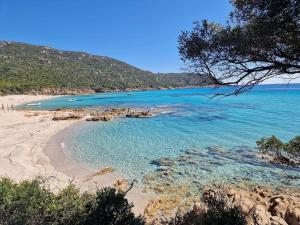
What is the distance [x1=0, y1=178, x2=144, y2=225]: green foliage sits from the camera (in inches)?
301

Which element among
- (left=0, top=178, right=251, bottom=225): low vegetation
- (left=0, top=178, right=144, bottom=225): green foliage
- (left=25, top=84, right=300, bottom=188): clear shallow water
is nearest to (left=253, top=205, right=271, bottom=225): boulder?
(left=0, top=178, right=251, bottom=225): low vegetation

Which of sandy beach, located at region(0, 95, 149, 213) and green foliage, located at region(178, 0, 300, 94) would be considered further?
sandy beach, located at region(0, 95, 149, 213)

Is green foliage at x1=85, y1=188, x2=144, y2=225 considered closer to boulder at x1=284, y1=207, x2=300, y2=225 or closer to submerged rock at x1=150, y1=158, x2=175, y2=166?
boulder at x1=284, y1=207, x2=300, y2=225

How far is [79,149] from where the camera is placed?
80.2ft

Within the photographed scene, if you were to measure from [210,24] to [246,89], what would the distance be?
6.39ft

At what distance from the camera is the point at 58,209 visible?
8.18 metres

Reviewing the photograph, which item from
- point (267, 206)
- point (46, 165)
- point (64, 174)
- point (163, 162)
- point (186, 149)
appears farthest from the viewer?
point (186, 149)

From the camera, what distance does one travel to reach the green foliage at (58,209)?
301 inches

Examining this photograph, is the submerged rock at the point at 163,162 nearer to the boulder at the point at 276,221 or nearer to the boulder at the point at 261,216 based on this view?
the boulder at the point at 261,216

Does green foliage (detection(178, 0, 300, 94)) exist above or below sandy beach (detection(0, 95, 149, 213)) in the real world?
above

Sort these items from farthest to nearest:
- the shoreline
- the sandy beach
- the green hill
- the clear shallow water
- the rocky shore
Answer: the green hill
the clear shallow water
the sandy beach
the shoreline
the rocky shore

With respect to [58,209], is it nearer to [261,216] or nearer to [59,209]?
[59,209]

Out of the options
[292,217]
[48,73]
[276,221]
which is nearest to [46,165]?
[276,221]

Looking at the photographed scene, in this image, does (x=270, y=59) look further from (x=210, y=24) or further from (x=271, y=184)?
(x=271, y=184)
